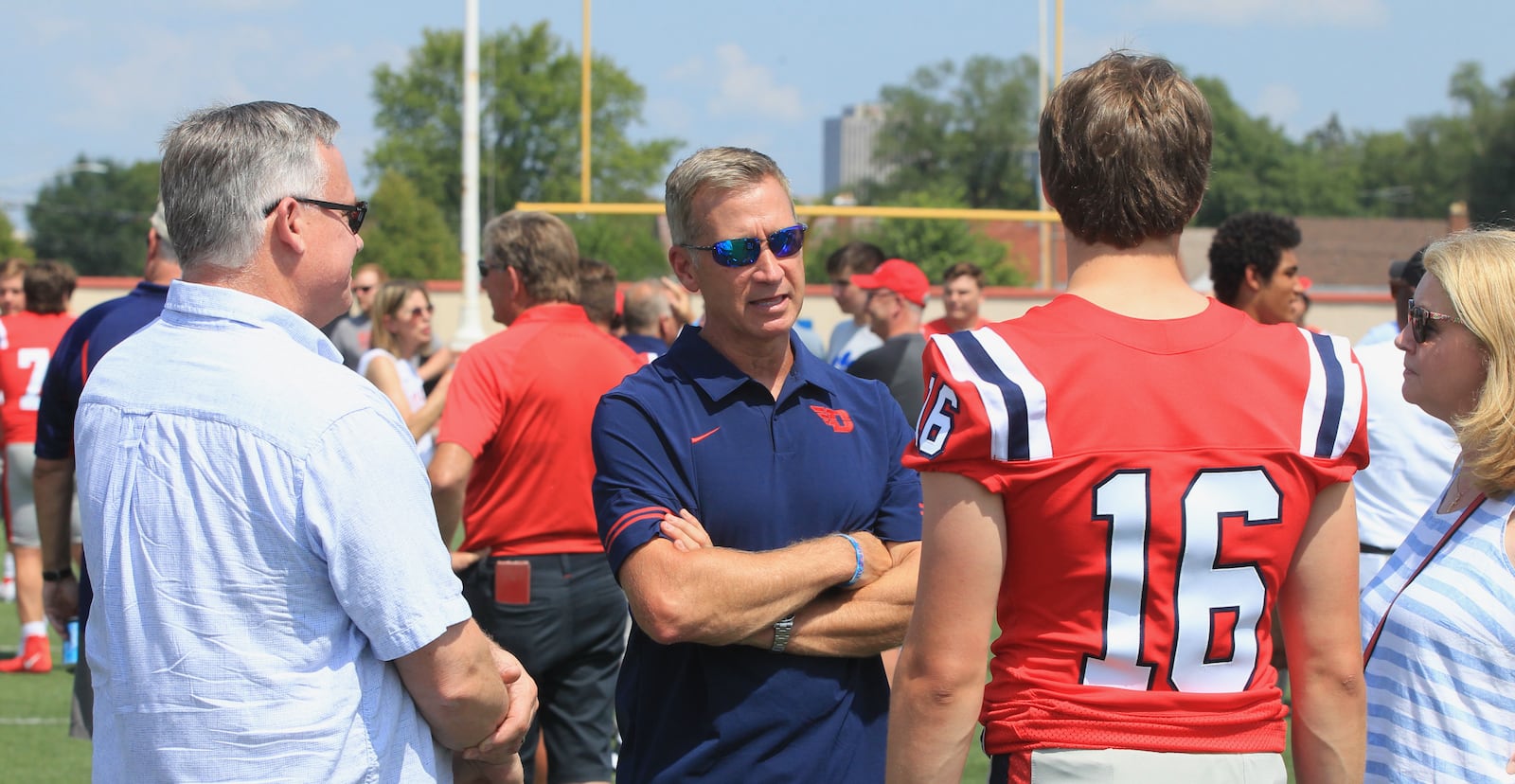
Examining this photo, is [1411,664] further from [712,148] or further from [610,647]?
[610,647]

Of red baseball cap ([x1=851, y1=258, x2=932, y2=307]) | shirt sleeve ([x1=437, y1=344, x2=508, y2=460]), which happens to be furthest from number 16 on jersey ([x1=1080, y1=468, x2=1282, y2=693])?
red baseball cap ([x1=851, y1=258, x2=932, y2=307])

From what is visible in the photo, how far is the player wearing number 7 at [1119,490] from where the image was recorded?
72.1 inches

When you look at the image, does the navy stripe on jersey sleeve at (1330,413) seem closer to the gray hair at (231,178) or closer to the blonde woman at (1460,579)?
the blonde woman at (1460,579)

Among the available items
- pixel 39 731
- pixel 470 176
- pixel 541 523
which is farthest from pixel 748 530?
pixel 470 176

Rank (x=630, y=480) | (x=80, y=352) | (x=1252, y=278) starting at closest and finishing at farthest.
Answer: (x=630, y=480), (x=80, y=352), (x=1252, y=278)

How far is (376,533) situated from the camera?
185 cm

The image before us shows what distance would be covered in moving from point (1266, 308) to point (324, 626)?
14.0 feet

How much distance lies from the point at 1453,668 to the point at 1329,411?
73cm

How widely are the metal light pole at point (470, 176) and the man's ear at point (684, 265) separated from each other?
17845mm

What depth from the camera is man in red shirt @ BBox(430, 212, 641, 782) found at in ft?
13.5

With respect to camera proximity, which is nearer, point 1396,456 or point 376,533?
point 376,533

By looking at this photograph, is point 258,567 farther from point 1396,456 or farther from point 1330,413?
point 1396,456

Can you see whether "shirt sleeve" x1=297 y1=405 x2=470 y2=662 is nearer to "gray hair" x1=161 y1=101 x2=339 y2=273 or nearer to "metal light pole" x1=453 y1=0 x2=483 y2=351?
"gray hair" x1=161 y1=101 x2=339 y2=273

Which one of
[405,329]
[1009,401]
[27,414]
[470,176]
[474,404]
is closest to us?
[1009,401]
